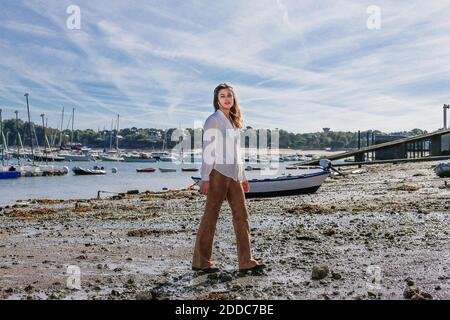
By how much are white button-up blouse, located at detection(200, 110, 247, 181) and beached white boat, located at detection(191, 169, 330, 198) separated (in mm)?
17268

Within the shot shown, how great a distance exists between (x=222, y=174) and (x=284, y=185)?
59.1 feet

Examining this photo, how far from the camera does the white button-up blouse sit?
7449 millimetres

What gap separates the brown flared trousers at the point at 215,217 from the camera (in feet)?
25.0

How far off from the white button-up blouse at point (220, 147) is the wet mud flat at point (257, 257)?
5.12ft

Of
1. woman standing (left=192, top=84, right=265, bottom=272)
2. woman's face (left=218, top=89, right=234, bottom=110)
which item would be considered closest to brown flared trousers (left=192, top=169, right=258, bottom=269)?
woman standing (left=192, top=84, right=265, bottom=272)

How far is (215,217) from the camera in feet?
25.5

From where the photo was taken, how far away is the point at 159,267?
8352 millimetres

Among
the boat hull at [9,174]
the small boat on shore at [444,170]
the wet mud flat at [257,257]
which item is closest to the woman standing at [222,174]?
the wet mud flat at [257,257]

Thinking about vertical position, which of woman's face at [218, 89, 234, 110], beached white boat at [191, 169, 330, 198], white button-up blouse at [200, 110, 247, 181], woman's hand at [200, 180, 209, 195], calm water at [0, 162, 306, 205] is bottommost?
calm water at [0, 162, 306, 205]

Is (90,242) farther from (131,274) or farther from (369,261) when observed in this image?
(369,261)

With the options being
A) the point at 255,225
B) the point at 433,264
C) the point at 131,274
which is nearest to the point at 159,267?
the point at 131,274

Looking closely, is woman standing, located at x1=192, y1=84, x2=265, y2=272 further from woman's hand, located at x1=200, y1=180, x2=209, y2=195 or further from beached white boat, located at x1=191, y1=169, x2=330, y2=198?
beached white boat, located at x1=191, y1=169, x2=330, y2=198

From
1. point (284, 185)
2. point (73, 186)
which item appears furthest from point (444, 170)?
point (73, 186)
